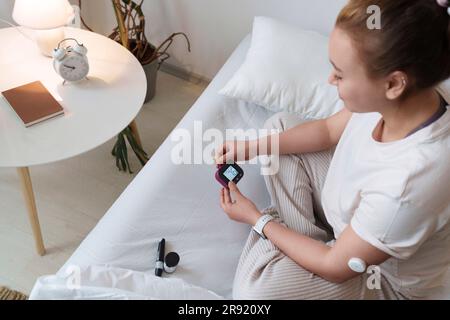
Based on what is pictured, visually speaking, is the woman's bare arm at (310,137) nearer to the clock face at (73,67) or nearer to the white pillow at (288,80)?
the white pillow at (288,80)

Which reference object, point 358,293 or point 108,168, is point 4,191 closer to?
point 108,168

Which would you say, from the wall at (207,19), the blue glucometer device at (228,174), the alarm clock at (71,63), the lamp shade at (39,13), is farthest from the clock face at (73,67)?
the wall at (207,19)

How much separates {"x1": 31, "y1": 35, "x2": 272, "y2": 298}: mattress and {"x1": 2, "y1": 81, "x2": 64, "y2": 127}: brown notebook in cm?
29

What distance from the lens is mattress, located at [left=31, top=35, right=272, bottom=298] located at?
106cm

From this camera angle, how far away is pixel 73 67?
1.29 meters

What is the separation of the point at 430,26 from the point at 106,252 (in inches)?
30.6

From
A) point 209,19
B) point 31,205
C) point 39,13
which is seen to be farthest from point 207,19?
point 31,205

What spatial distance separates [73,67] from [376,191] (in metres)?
0.88

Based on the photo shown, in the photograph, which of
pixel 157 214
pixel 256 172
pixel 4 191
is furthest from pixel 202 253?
pixel 4 191

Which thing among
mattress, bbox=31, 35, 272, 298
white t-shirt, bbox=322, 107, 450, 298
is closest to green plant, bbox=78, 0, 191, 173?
mattress, bbox=31, 35, 272, 298

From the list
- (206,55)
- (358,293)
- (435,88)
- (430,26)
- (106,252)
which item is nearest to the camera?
(430,26)

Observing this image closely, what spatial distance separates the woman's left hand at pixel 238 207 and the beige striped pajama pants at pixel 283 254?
43 millimetres

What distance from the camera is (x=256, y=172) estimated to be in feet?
4.16

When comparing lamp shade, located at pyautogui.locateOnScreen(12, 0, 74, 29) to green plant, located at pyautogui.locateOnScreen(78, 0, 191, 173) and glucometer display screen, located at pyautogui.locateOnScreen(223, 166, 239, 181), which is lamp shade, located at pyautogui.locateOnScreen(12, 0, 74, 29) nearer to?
green plant, located at pyautogui.locateOnScreen(78, 0, 191, 173)
